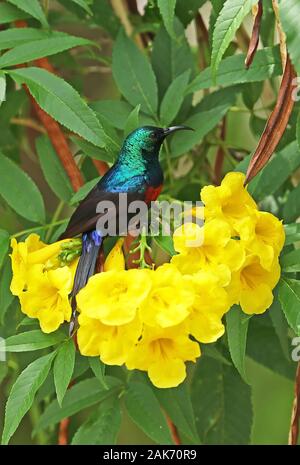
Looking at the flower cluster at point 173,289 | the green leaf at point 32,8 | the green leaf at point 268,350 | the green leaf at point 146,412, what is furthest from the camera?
the green leaf at point 268,350

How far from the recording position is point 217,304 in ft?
2.61

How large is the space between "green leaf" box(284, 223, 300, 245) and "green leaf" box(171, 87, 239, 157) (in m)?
0.18

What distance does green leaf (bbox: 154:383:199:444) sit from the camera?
1.11 metres

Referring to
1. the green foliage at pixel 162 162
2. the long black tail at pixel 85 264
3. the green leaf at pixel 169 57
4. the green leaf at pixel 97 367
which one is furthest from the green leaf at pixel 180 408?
the green leaf at pixel 169 57

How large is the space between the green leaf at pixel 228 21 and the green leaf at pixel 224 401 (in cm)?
65

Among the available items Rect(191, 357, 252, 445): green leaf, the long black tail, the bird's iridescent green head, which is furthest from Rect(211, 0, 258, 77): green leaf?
Rect(191, 357, 252, 445): green leaf

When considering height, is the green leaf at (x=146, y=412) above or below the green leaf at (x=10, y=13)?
below

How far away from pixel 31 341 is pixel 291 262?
297 mm

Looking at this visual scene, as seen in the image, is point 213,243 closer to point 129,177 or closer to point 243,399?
point 129,177

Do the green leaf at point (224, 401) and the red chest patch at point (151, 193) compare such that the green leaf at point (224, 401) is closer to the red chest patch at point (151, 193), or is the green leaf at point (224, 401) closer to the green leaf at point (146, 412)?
the green leaf at point (146, 412)

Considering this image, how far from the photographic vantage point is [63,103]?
92 centimetres

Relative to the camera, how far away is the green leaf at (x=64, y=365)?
90cm

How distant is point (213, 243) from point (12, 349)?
0.84 ft

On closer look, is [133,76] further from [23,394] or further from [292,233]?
[23,394]
